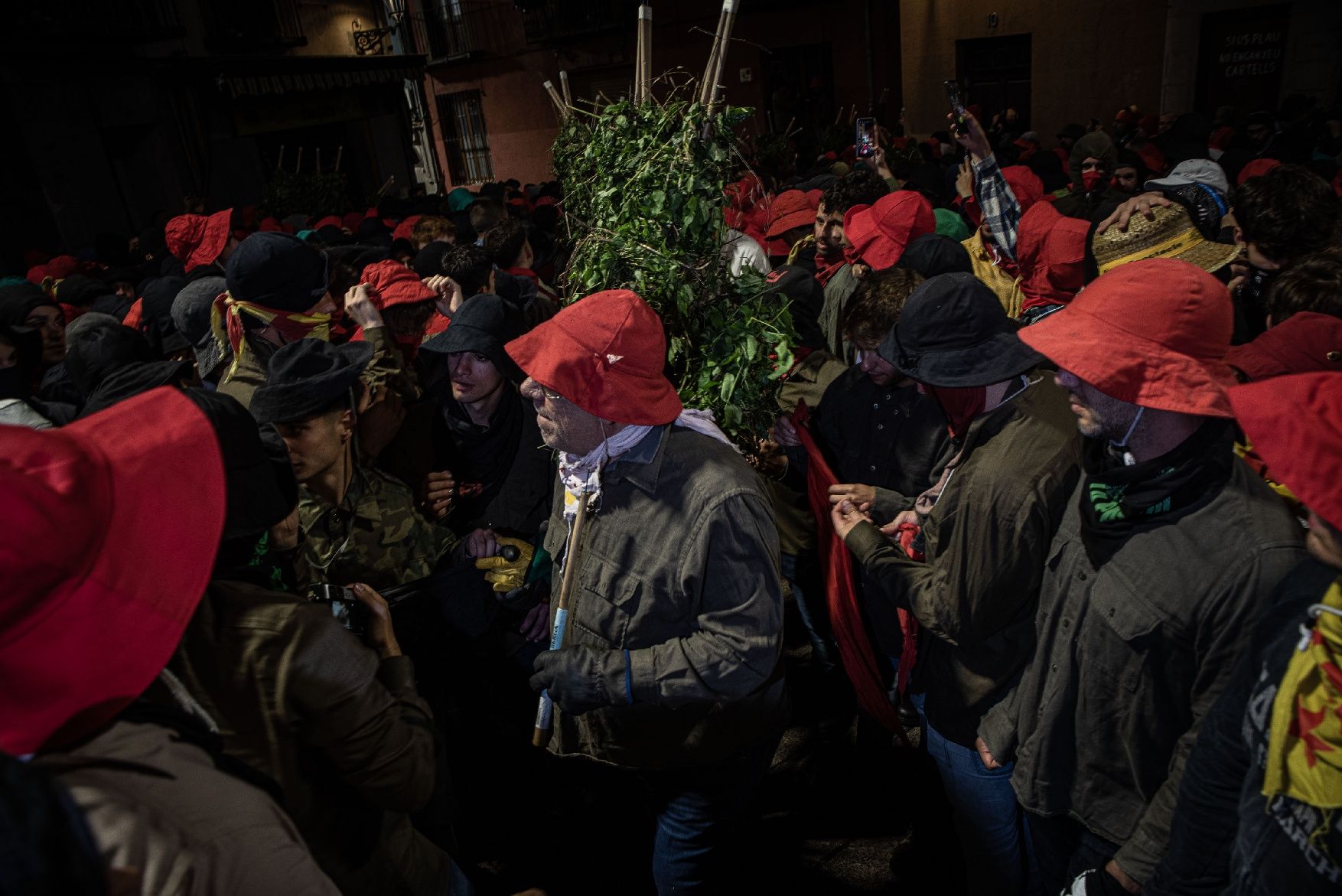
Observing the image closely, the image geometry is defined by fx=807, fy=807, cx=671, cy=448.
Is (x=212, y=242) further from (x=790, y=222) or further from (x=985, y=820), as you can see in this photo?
(x=985, y=820)

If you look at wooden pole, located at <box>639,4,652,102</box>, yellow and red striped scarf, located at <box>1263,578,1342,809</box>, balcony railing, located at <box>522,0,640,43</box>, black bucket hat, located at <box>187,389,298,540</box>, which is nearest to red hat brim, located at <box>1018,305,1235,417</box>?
yellow and red striped scarf, located at <box>1263,578,1342,809</box>

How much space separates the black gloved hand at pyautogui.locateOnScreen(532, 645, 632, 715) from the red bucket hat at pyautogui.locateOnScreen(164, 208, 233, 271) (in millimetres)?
5367

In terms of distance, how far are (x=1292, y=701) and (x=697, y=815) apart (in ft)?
5.35

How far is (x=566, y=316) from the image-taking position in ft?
7.23

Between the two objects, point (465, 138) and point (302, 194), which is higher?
point (465, 138)

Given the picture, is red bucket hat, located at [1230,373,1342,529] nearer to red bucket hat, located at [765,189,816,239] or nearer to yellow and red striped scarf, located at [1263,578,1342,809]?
yellow and red striped scarf, located at [1263,578,1342,809]

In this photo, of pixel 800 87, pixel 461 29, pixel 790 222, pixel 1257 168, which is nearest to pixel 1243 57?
pixel 800 87

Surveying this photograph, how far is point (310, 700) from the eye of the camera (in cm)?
151

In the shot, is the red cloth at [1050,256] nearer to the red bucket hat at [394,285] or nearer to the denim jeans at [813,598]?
the denim jeans at [813,598]

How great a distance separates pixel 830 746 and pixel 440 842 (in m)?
1.89

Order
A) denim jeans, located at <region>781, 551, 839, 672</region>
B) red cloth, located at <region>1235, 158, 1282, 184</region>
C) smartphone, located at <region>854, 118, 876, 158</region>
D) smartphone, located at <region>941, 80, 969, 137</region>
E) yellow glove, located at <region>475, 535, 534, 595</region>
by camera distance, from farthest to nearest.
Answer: smartphone, located at <region>854, 118, 876, 158</region>
red cloth, located at <region>1235, 158, 1282, 184</region>
smartphone, located at <region>941, 80, 969, 137</region>
denim jeans, located at <region>781, 551, 839, 672</region>
yellow glove, located at <region>475, 535, 534, 595</region>

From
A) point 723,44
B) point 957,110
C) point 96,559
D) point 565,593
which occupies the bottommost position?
point 565,593

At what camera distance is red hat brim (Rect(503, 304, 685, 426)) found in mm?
2146

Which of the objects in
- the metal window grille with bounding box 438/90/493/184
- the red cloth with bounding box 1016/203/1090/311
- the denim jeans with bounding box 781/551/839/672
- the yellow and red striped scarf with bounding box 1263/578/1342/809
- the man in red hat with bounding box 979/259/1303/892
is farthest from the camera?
the metal window grille with bounding box 438/90/493/184
